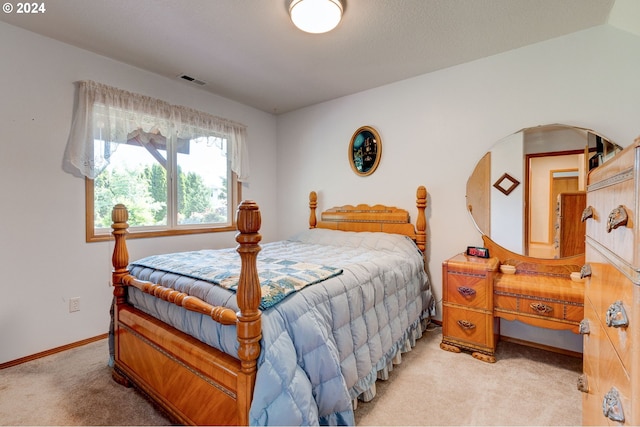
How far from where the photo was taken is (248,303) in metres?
1.13

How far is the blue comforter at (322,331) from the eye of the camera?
3.77 ft

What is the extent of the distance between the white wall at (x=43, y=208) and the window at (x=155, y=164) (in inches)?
5.0

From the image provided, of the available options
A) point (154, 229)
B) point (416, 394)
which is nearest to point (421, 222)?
point (416, 394)

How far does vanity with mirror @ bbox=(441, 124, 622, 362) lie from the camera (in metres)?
2.08

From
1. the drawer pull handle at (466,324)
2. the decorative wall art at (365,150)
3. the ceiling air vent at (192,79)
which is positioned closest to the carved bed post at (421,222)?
the decorative wall art at (365,150)

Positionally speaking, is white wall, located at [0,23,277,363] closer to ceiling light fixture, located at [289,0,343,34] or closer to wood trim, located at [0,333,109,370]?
wood trim, located at [0,333,109,370]

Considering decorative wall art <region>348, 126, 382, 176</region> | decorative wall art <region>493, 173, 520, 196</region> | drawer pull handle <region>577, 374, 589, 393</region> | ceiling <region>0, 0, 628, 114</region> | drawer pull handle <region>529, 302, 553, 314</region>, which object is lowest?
drawer pull handle <region>577, 374, 589, 393</region>

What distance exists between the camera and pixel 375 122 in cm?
328

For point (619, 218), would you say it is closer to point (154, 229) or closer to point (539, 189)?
point (539, 189)

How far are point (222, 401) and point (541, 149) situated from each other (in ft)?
9.19

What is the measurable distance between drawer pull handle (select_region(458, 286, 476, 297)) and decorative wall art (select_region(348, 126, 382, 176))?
1.56 m

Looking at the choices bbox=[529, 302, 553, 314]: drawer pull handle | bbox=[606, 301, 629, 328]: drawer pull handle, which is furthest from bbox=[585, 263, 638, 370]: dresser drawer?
bbox=[529, 302, 553, 314]: drawer pull handle

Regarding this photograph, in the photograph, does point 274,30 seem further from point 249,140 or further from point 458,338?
point 458,338

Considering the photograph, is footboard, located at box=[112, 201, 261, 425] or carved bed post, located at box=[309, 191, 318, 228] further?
carved bed post, located at box=[309, 191, 318, 228]
